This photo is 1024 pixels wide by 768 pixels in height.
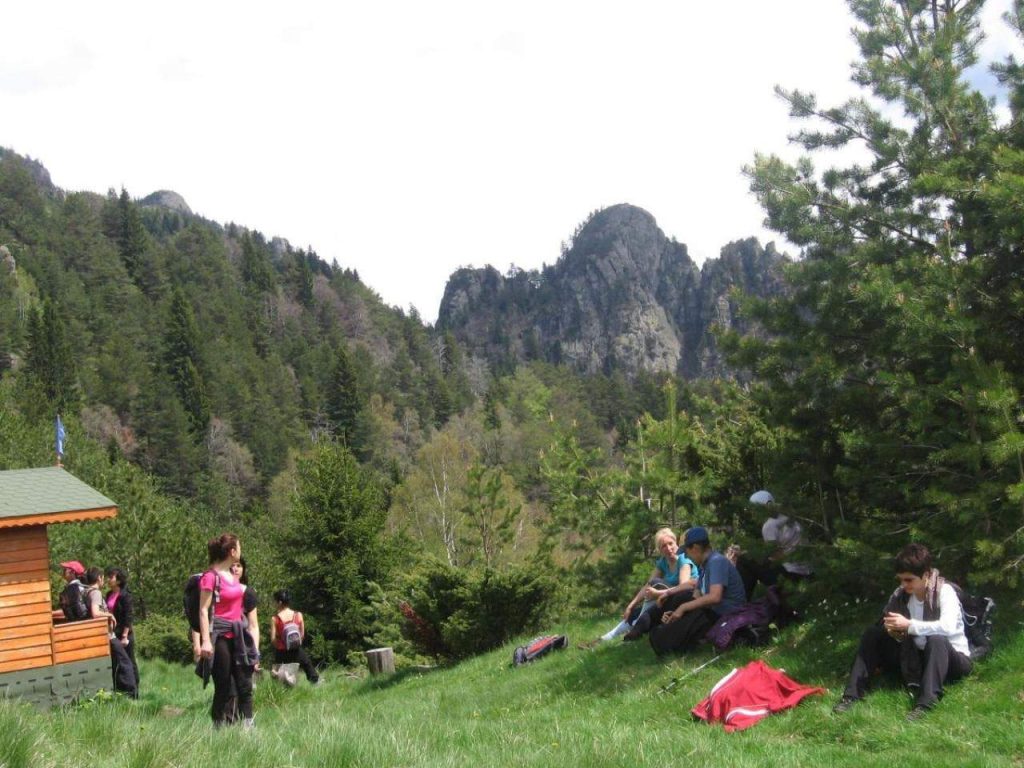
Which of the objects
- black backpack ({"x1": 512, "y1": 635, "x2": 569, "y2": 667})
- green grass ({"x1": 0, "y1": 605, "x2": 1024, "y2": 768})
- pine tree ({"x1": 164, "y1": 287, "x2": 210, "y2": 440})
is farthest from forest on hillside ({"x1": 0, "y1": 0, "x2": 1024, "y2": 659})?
pine tree ({"x1": 164, "y1": 287, "x2": 210, "y2": 440})

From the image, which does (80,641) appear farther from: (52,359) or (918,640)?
(52,359)

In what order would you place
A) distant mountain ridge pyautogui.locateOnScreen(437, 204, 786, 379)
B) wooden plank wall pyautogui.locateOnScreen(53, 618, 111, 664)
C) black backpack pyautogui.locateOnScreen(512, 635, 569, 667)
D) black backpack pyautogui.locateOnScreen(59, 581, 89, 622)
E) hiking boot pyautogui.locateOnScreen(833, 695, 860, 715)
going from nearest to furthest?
hiking boot pyautogui.locateOnScreen(833, 695, 860, 715), black backpack pyautogui.locateOnScreen(512, 635, 569, 667), black backpack pyautogui.locateOnScreen(59, 581, 89, 622), wooden plank wall pyautogui.locateOnScreen(53, 618, 111, 664), distant mountain ridge pyautogui.locateOnScreen(437, 204, 786, 379)

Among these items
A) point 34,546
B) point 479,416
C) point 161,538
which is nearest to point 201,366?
point 479,416

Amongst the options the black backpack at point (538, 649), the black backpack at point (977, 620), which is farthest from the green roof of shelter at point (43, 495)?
the black backpack at point (977, 620)

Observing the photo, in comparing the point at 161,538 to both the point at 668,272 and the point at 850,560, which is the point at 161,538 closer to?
the point at 850,560

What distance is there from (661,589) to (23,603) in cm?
809

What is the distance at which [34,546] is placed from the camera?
39.2 feet

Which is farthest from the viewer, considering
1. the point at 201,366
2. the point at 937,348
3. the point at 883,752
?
the point at 201,366

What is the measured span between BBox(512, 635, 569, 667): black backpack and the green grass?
0.96m

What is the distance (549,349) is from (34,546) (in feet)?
580

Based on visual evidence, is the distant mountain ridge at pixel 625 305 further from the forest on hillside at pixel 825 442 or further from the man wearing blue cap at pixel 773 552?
the man wearing blue cap at pixel 773 552

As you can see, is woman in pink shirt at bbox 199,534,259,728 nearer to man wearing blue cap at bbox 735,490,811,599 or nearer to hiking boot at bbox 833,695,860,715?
hiking boot at bbox 833,695,860,715

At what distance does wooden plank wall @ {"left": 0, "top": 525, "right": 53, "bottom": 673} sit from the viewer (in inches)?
459

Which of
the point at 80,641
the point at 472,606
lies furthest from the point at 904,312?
the point at 80,641
